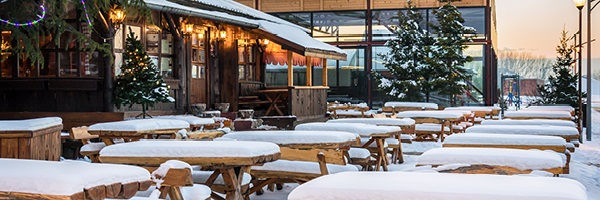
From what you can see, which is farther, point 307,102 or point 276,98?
point 307,102

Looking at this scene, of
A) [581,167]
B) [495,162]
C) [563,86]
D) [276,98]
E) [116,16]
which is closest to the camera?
[495,162]

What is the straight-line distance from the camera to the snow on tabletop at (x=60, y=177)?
175 inches

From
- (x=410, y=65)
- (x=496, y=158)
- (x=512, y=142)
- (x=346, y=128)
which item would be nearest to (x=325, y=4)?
(x=410, y=65)

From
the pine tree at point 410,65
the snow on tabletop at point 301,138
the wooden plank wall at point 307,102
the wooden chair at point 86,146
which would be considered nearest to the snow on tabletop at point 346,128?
the snow on tabletop at point 301,138

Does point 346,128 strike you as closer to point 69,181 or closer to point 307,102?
point 69,181

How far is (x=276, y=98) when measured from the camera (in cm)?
2167

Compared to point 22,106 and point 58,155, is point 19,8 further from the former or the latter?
point 22,106

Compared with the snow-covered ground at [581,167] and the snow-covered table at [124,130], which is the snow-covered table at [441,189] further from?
the snow-covered table at [124,130]

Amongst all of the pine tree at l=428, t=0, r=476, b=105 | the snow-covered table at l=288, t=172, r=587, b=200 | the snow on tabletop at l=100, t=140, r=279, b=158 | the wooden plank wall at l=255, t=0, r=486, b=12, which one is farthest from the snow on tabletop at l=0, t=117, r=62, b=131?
the wooden plank wall at l=255, t=0, r=486, b=12

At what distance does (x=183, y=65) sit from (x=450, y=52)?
489 inches

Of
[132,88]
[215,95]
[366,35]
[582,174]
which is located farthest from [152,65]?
[366,35]

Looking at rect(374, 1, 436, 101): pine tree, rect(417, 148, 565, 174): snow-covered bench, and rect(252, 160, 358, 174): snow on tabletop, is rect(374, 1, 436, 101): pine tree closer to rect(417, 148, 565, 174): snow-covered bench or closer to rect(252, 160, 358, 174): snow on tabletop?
rect(252, 160, 358, 174): snow on tabletop

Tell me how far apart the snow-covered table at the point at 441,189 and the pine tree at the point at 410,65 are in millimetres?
23384

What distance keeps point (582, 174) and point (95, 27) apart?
9485 millimetres
